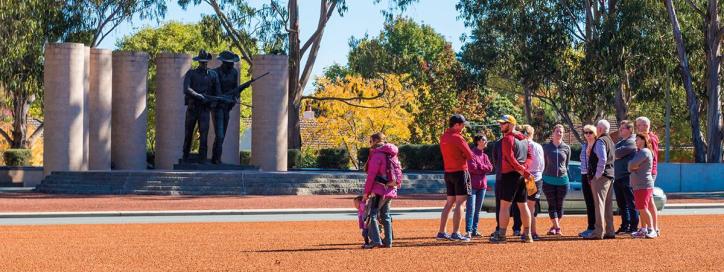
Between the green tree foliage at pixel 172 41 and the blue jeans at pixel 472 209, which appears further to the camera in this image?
the green tree foliage at pixel 172 41

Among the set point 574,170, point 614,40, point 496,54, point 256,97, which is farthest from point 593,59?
point 574,170

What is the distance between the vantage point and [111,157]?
1580 inches

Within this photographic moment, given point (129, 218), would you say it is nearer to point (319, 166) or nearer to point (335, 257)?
point (335, 257)

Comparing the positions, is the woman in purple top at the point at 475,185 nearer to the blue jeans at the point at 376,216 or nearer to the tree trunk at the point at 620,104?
the blue jeans at the point at 376,216

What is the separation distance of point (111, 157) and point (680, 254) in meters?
26.4

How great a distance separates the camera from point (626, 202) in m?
18.7

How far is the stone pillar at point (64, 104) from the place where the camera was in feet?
122

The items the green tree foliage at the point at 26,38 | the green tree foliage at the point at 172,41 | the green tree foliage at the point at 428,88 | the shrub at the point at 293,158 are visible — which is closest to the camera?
the shrub at the point at 293,158

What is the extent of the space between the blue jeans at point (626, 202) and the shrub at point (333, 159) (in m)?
33.5

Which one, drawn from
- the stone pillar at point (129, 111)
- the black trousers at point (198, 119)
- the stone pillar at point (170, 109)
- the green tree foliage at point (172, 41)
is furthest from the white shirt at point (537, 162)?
the green tree foliage at point (172, 41)

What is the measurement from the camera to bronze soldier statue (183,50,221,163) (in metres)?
34.4

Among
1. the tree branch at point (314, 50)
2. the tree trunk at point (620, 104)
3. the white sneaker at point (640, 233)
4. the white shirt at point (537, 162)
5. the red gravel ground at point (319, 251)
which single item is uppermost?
the tree branch at point (314, 50)

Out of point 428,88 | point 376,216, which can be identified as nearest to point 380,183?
point 376,216

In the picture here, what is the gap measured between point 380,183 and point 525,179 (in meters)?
1.87
